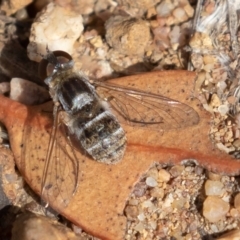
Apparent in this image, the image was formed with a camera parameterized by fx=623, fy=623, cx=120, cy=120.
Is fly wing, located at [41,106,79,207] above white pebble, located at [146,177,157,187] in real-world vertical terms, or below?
above

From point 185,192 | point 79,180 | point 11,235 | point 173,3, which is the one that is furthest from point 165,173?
point 173,3

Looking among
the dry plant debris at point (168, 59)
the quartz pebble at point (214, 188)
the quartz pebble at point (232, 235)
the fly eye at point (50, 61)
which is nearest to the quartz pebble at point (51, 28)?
the dry plant debris at point (168, 59)

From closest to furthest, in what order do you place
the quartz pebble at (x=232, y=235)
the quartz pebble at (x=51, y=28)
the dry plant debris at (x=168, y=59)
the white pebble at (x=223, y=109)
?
1. the quartz pebble at (x=232, y=235)
2. the dry plant debris at (x=168, y=59)
3. the white pebble at (x=223, y=109)
4. the quartz pebble at (x=51, y=28)

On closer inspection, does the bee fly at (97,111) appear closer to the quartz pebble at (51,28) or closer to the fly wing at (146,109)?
the fly wing at (146,109)

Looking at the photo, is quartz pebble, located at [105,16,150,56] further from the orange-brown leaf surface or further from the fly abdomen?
the fly abdomen

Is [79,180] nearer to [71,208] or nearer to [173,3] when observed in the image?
[71,208]

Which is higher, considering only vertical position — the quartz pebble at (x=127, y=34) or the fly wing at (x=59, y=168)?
the quartz pebble at (x=127, y=34)

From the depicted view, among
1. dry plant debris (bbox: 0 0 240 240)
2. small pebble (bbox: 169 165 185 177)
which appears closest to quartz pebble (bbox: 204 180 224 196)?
dry plant debris (bbox: 0 0 240 240)
